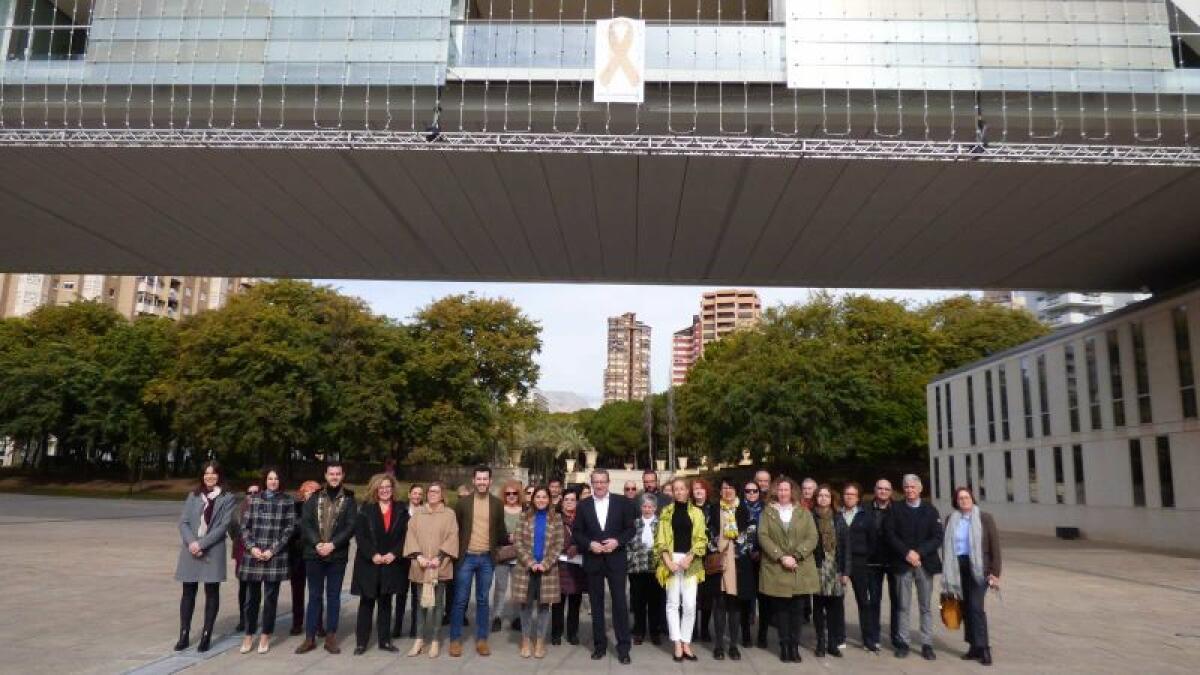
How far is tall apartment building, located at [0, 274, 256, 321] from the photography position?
233 feet

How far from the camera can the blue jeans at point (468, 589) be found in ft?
24.1

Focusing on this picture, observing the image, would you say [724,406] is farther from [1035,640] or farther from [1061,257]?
[1035,640]

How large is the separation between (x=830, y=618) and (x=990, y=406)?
82.7ft

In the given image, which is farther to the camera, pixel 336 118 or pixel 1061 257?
pixel 1061 257

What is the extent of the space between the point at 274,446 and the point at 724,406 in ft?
74.4

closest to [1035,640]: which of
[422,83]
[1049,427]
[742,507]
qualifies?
[742,507]

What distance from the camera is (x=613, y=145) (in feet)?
42.8

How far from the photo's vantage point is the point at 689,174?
14609mm

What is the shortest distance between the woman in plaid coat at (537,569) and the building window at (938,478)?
30.9 metres

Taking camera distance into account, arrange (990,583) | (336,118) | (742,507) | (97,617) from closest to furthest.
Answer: (990,583) < (742,507) < (97,617) < (336,118)

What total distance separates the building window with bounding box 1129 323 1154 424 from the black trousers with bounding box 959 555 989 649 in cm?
1728

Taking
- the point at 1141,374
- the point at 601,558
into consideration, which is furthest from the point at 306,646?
the point at 1141,374

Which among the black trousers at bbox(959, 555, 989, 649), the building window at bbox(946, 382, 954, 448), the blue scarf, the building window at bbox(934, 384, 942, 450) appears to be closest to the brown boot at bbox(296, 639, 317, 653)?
the blue scarf

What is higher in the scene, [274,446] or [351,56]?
[351,56]
